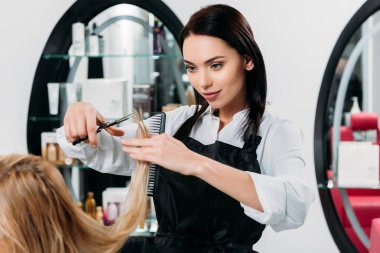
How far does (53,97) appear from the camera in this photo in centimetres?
325

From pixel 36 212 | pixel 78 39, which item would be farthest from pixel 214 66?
pixel 78 39

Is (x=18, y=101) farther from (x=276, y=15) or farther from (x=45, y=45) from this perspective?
(x=276, y=15)

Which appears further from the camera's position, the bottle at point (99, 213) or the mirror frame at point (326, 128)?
the bottle at point (99, 213)

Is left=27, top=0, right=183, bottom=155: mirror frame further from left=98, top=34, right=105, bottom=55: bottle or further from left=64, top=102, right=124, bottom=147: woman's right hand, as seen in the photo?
left=64, top=102, right=124, bottom=147: woman's right hand

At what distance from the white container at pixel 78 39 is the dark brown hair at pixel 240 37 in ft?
5.41

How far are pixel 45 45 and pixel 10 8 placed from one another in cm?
27

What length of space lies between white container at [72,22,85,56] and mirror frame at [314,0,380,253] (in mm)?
1189

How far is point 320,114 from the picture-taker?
3.01 meters

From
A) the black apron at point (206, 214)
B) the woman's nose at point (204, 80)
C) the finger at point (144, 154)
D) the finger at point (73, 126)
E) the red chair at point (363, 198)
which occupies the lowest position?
the red chair at point (363, 198)

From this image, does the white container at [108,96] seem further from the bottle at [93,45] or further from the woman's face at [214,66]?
the woman's face at [214,66]

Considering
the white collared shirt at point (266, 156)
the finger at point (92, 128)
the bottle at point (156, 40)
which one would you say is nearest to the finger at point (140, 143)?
the finger at point (92, 128)

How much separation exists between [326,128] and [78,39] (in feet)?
4.21

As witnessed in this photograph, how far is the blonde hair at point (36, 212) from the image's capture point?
1.21 meters

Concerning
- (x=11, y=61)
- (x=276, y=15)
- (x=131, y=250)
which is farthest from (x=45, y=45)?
(x=131, y=250)
